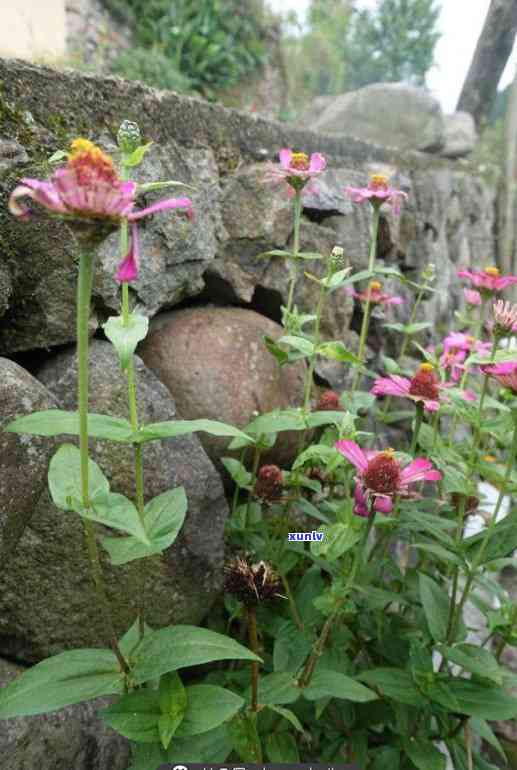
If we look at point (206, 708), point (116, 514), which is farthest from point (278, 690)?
point (116, 514)

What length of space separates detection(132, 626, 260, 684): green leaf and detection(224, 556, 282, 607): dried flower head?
0.37ft

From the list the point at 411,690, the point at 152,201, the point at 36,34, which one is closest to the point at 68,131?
the point at 152,201

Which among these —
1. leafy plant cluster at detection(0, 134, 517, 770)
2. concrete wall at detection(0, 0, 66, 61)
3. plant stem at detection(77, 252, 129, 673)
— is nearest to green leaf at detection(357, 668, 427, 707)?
leafy plant cluster at detection(0, 134, 517, 770)

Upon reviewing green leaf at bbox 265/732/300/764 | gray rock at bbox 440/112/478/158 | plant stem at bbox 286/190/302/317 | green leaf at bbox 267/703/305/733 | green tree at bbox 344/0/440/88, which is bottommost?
green leaf at bbox 265/732/300/764

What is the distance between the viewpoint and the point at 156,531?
0.87m

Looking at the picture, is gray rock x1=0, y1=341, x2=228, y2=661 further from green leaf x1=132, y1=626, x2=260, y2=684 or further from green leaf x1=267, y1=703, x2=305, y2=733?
green leaf x1=267, y1=703, x2=305, y2=733

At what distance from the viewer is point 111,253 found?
1.19m

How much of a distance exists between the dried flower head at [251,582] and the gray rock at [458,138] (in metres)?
3.85

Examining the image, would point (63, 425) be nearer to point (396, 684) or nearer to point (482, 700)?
point (396, 684)

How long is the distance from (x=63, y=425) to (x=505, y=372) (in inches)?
31.5

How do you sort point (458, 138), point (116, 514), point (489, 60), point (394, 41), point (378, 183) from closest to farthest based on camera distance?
point (116, 514) < point (378, 183) < point (458, 138) < point (489, 60) < point (394, 41)

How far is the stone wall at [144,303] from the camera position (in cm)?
104

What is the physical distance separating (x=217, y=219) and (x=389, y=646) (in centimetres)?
116

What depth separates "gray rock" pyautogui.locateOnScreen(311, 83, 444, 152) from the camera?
3.91m
